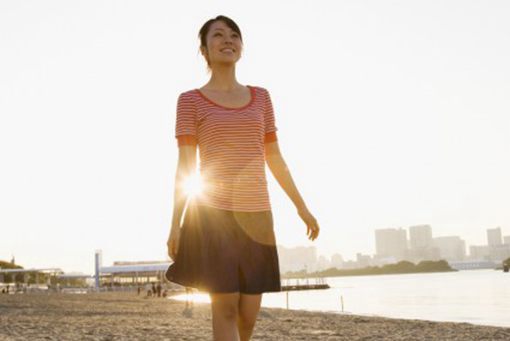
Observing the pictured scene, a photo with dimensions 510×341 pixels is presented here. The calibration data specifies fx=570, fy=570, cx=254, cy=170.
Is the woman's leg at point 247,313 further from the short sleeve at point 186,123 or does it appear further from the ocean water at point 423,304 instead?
the ocean water at point 423,304

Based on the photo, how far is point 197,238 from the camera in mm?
3170

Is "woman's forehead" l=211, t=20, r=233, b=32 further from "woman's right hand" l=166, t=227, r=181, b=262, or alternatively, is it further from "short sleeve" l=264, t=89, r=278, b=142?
"woman's right hand" l=166, t=227, r=181, b=262

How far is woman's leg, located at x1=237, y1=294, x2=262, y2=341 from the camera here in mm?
3227

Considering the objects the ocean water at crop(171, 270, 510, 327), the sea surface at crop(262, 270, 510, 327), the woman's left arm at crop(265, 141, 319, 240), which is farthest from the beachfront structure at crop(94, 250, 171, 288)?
the woman's left arm at crop(265, 141, 319, 240)

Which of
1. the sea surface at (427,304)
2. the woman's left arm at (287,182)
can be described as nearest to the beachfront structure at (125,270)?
the sea surface at (427,304)

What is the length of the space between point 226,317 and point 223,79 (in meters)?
1.42

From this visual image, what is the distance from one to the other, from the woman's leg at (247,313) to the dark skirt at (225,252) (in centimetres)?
5

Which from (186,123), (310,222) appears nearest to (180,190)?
(186,123)

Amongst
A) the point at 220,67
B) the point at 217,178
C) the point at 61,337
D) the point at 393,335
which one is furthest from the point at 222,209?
the point at 393,335

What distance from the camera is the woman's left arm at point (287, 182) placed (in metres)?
3.50

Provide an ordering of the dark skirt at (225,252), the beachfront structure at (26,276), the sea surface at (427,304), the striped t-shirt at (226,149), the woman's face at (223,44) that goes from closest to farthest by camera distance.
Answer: the dark skirt at (225,252) < the striped t-shirt at (226,149) < the woman's face at (223,44) < the sea surface at (427,304) < the beachfront structure at (26,276)

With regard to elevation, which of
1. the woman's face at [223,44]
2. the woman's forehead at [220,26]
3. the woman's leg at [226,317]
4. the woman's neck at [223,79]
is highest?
the woman's forehead at [220,26]

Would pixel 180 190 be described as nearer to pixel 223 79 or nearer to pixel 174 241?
pixel 174 241

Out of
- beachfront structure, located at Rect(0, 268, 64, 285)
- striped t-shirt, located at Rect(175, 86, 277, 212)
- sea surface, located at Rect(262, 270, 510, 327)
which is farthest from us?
beachfront structure, located at Rect(0, 268, 64, 285)
